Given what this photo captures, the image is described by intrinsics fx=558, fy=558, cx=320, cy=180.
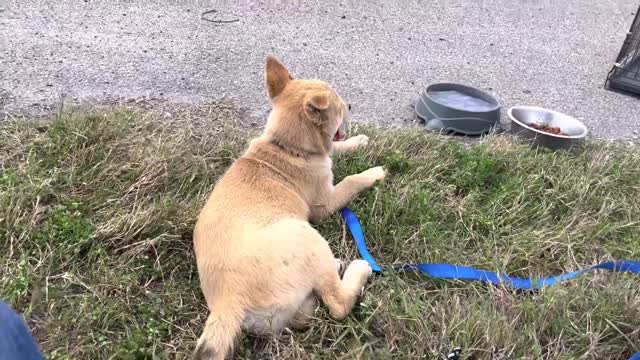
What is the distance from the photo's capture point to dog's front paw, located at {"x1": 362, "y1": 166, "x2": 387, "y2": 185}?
3.47 meters

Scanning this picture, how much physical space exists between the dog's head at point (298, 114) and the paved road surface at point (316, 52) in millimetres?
1126

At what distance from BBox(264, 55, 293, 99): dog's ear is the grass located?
2.26ft

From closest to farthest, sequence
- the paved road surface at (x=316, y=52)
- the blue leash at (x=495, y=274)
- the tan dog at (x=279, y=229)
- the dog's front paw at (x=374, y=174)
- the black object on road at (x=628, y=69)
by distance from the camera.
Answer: the tan dog at (x=279, y=229) < the blue leash at (x=495, y=274) < the dog's front paw at (x=374, y=174) < the paved road surface at (x=316, y=52) < the black object on road at (x=628, y=69)

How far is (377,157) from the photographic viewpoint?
3.79m

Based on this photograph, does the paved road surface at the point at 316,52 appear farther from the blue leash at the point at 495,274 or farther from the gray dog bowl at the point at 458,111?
the blue leash at the point at 495,274

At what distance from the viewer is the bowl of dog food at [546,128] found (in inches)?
156

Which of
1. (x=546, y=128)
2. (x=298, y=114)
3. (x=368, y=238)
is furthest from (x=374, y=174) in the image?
(x=546, y=128)

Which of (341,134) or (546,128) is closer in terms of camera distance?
(341,134)

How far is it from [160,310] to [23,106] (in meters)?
2.28

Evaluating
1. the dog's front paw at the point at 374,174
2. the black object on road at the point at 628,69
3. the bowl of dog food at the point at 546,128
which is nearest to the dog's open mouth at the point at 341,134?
the dog's front paw at the point at 374,174

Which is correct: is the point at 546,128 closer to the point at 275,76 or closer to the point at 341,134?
the point at 341,134

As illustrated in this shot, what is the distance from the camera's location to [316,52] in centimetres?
531

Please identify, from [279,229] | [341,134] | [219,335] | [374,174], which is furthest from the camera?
[341,134]

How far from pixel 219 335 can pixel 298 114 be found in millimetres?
1320
